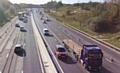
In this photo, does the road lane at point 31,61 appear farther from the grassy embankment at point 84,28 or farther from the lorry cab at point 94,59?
the grassy embankment at point 84,28

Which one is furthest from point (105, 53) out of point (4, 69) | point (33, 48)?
point (4, 69)

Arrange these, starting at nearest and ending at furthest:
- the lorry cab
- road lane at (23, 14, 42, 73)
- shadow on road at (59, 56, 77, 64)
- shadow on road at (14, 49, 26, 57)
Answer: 1. the lorry cab
2. road lane at (23, 14, 42, 73)
3. shadow on road at (59, 56, 77, 64)
4. shadow on road at (14, 49, 26, 57)

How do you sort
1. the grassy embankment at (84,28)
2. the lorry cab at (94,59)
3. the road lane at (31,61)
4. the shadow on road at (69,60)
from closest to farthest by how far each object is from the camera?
the lorry cab at (94,59), the road lane at (31,61), the shadow on road at (69,60), the grassy embankment at (84,28)

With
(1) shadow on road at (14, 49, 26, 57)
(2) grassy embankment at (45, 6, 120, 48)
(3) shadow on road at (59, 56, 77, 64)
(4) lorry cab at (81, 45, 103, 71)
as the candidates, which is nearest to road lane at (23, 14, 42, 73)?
(1) shadow on road at (14, 49, 26, 57)

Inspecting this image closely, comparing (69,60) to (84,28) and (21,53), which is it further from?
(84,28)

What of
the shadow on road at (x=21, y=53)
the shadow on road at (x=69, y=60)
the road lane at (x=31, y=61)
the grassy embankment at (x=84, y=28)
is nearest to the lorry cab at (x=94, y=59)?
the shadow on road at (x=69, y=60)

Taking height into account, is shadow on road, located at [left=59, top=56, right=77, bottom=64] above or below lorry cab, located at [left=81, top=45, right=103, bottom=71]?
below

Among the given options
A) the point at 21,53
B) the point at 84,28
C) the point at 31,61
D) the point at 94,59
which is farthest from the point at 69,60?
the point at 84,28

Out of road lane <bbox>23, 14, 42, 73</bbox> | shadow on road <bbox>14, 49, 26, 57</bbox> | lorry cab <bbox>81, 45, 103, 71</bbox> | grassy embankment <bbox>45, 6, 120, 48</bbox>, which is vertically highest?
lorry cab <bbox>81, 45, 103, 71</bbox>

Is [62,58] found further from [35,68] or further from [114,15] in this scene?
[114,15]

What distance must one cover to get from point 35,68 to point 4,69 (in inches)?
178

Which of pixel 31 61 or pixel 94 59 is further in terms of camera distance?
pixel 31 61

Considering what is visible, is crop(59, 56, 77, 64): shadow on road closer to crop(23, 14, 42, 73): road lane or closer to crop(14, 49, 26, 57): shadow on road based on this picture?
crop(23, 14, 42, 73): road lane

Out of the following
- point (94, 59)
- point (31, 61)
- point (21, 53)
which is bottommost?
point (21, 53)
